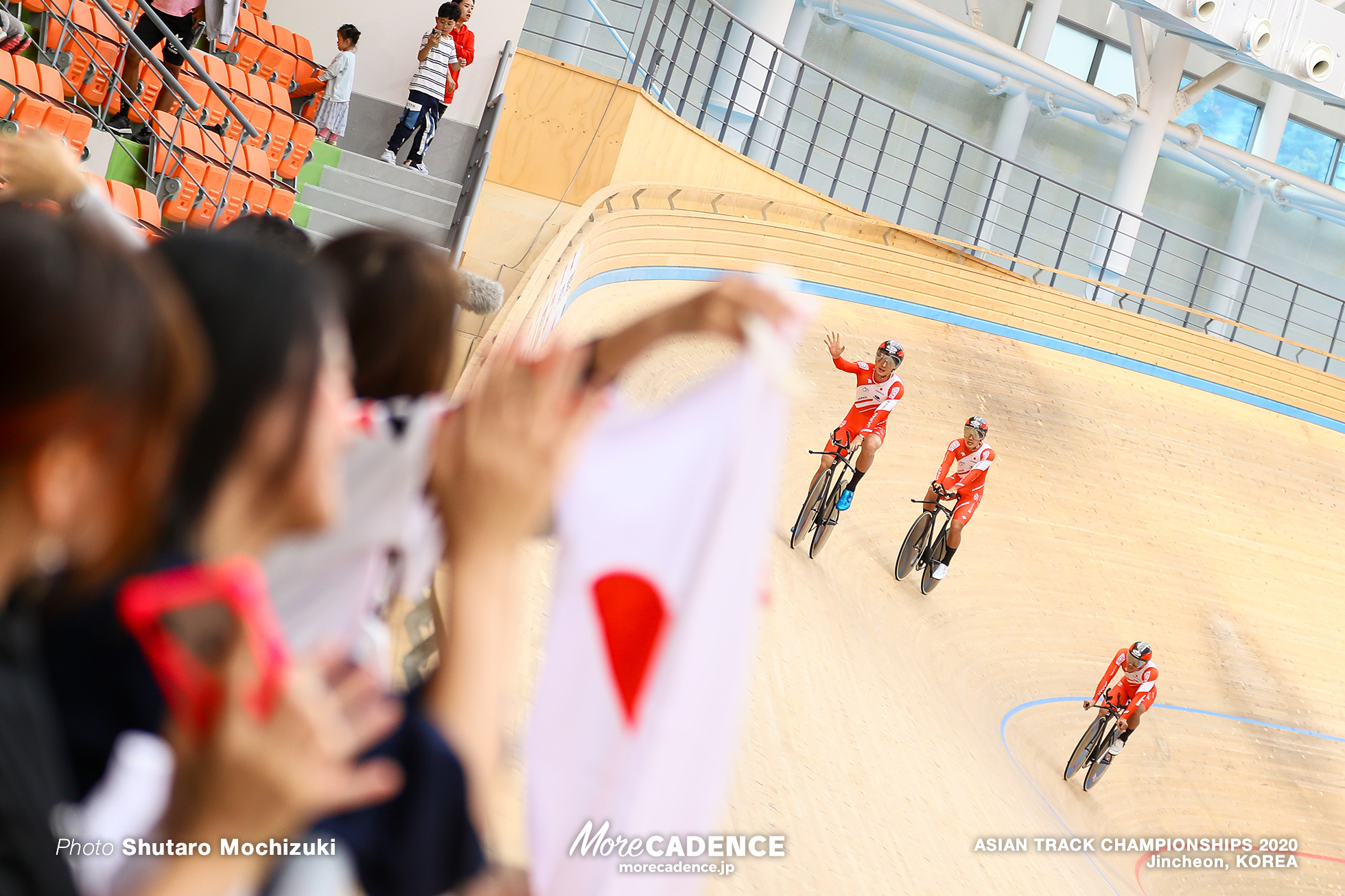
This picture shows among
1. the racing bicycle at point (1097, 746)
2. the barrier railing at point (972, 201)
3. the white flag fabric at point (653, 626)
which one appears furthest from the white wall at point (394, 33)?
the white flag fabric at point (653, 626)

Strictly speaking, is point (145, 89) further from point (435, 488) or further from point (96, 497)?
point (96, 497)

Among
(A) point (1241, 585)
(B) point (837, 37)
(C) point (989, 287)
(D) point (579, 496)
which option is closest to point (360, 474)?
(D) point (579, 496)

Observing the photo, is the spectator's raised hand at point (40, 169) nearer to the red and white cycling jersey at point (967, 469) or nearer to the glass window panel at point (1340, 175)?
the red and white cycling jersey at point (967, 469)

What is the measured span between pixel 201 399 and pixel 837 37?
2183cm

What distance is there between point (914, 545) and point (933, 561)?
21cm

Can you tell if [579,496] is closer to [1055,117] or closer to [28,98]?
[28,98]

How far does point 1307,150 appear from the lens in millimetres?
24422

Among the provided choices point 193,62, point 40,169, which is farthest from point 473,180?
point 40,169

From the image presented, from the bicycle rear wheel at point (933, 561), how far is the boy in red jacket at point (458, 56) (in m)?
5.68

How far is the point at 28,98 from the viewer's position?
5.62 meters

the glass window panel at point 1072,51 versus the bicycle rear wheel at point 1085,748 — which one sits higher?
the glass window panel at point 1072,51

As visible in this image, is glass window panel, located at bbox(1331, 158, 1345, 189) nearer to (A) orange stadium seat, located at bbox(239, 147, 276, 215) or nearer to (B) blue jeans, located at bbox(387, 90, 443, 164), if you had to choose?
(B) blue jeans, located at bbox(387, 90, 443, 164)

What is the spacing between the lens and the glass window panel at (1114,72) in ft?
72.3

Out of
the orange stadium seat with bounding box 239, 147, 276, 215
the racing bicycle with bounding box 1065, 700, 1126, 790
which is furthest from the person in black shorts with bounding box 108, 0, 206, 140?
the racing bicycle with bounding box 1065, 700, 1126, 790
